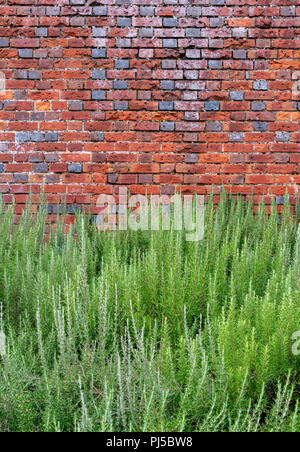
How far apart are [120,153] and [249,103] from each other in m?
1.16

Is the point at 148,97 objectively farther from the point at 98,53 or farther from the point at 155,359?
the point at 155,359

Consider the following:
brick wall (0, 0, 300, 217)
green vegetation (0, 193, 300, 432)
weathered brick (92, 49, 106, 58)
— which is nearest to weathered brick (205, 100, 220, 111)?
brick wall (0, 0, 300, 217)

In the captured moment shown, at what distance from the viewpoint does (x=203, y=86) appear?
3.97 metres

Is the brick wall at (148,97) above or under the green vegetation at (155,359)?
above

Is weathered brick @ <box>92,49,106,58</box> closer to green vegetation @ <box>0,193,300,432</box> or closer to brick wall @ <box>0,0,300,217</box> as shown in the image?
brick wall @ <box>0,0,300,217</box>

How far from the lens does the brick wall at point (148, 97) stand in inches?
155

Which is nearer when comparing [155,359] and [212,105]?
[155,359]

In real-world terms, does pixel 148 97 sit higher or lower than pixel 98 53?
lower

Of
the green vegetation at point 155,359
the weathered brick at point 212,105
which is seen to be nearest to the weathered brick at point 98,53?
the weathered brick at point 212,105

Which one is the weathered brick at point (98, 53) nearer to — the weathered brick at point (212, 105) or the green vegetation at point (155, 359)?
the weathered brick at point (212, 105)

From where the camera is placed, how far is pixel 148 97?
3.98 meters

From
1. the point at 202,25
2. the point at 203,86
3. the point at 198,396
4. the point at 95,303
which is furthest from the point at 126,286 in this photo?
the point at 202,25

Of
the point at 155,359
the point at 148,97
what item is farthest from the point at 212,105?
the point at 155,359

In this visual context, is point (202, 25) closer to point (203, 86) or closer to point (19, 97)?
point (203, 86)
